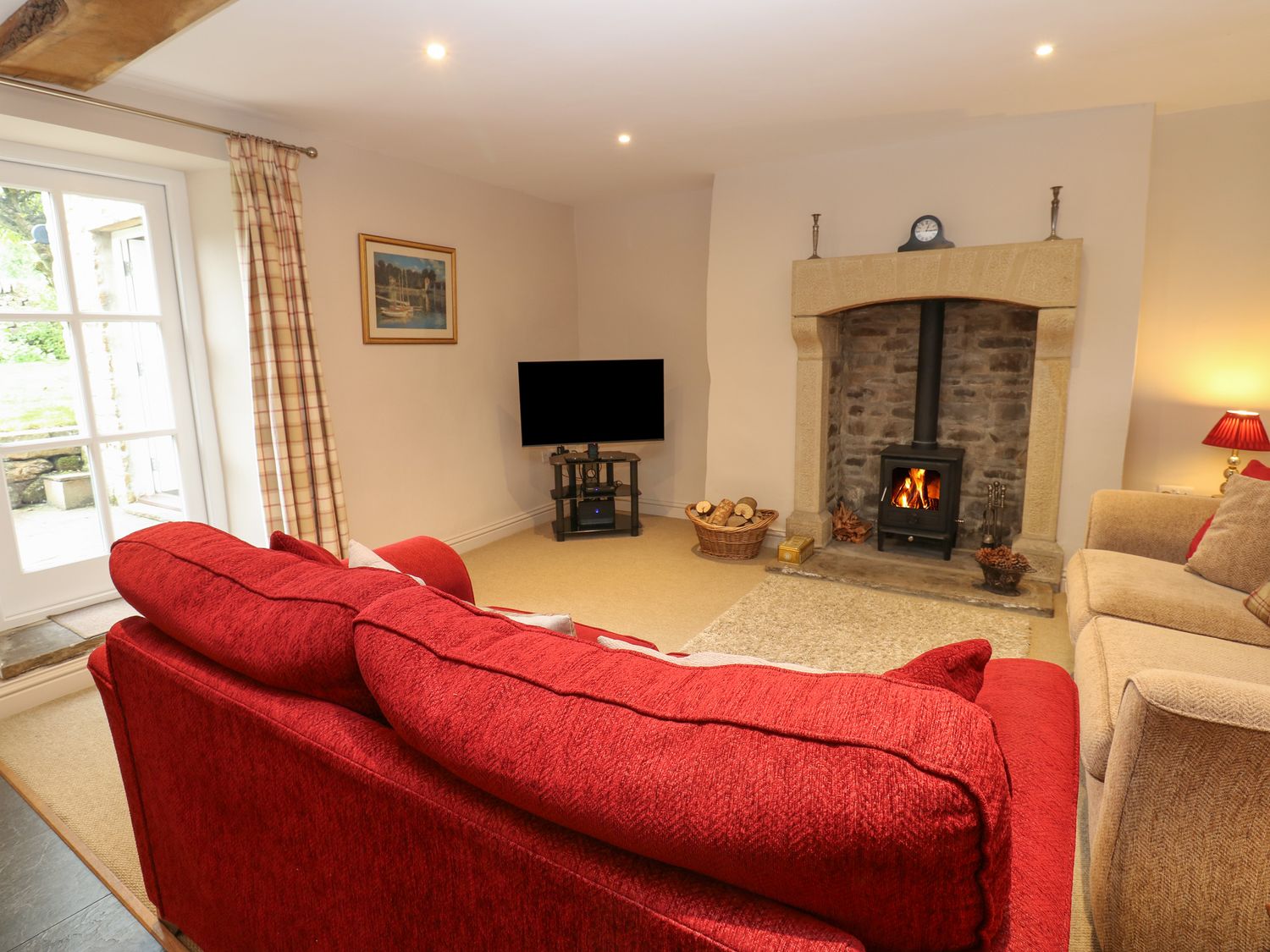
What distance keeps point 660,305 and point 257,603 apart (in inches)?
174

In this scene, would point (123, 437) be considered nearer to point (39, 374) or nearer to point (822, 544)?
point (39, 374)

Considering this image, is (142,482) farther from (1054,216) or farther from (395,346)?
(1054,216)

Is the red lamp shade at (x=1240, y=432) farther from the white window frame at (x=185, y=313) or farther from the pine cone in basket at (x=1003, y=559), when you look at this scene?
the white window frame at (x=185, y=313)

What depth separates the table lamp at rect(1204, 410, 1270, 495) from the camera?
3305 millimetres

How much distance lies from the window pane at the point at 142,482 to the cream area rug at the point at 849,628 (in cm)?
262

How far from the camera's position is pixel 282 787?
1.10 meters

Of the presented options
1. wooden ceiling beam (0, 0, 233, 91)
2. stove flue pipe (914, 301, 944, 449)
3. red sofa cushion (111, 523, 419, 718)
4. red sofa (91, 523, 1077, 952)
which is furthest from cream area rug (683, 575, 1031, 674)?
wooden ceiling beam (0, 0, 233, 91)

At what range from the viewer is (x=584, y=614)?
11.8 ft

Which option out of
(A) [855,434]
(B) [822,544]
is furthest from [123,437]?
(A) [855,434]

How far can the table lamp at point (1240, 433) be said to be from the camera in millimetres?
3305

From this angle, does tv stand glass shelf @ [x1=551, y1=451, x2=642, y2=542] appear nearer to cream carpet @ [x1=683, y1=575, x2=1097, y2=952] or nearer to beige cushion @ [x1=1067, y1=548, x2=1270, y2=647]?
cream carpet @ [x1=683, y1=575, x2=1097, y2=952]

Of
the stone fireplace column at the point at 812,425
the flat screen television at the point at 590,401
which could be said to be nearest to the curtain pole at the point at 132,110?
the flat screen television at the point at 590,401

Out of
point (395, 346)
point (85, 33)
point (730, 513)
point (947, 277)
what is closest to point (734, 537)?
point (730, 513)

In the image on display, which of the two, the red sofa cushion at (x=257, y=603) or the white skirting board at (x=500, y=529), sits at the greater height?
the red sofa cushion at (x=257, y=603)
